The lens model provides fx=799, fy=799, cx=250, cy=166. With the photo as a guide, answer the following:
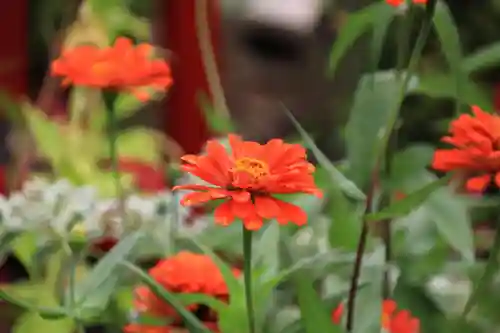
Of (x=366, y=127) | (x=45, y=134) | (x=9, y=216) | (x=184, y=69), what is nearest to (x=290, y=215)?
(x=366, y=127)

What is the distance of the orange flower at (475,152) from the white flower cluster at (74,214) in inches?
6.8

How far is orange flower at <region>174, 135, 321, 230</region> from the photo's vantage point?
25 cm

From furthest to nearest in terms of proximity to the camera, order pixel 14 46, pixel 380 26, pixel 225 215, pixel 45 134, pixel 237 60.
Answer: pixel 237 60 → pixel 14 46 → pixel 45 134 → pixel 380 26 → pixel 225 215

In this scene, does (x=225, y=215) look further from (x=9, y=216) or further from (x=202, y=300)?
(x=9, y=216)

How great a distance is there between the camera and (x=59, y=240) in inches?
16.3

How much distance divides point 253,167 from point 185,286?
3.2 inches

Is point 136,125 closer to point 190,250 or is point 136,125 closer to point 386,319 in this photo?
point 190,250

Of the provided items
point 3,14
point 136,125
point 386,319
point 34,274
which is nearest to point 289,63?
point 136,125

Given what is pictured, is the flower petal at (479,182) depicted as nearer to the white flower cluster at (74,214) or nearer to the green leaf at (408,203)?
the green leaf at (408,203)

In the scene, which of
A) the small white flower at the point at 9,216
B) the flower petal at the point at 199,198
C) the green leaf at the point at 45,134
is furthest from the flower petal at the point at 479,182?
the green leaf at the point at 45,134

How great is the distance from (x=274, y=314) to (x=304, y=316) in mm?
68

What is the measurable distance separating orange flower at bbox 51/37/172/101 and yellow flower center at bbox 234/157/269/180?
0.40 ft

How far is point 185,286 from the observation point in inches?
12.7

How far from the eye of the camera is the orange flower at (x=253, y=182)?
25cm
